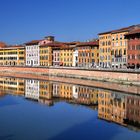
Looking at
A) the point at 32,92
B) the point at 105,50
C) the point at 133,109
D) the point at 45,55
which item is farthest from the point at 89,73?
the point at 45,55

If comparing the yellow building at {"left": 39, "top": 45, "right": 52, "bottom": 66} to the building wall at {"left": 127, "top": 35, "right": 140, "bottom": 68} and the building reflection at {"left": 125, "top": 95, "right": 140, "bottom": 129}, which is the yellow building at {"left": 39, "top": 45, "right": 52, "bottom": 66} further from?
the building reflection at {"left": 125, "top": 95, "right": 140, "bottom": 129}

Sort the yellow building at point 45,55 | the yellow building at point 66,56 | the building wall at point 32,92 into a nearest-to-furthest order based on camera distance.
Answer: the building wall at point 32,92 → the yellow building at point 66,56 → the yellow building at point 45,55

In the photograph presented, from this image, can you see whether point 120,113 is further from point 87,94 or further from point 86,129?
point 87,94

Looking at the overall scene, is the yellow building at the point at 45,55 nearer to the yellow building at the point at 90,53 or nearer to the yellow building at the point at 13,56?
the yellow building at the point at 13,56

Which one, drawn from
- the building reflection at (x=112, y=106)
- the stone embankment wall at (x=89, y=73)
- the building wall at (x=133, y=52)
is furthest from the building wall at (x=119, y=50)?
the building reflection at (x=112, y=106)

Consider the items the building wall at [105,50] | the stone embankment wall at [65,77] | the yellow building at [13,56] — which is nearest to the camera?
the stone embankment wall at [65,77]

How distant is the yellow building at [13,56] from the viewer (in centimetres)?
13438

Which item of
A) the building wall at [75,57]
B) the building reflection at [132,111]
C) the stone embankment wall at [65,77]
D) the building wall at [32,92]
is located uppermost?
the building wall at [75,57]

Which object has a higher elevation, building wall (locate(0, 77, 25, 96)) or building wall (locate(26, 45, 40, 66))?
building wall (locate(26, 45, 40, 66))

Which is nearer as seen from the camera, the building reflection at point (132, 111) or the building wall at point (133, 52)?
the building reflection at point (132, 111)

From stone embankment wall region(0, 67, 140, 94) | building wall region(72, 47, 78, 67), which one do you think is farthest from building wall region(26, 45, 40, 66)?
building wall region(72, 47, 78, 67)

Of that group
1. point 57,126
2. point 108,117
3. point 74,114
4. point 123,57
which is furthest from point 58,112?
point 123,57

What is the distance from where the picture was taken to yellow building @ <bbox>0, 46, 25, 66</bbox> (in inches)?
5290

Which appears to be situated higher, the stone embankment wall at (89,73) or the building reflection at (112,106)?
the stone embankment wall at (89,73)
